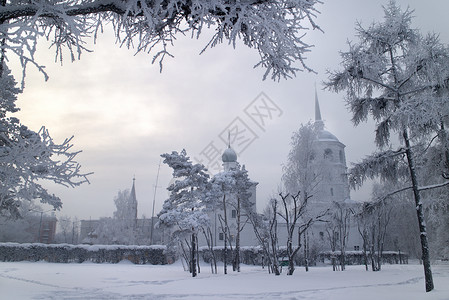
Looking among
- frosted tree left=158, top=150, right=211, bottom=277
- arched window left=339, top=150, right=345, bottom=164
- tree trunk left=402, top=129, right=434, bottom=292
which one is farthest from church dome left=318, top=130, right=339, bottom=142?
tree trunk left=402, top=129, right=434, bottom=292

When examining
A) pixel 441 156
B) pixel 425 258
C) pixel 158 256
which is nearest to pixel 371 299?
pixel 425 258

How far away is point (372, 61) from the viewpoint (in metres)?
9.86

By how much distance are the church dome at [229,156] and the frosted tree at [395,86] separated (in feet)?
106

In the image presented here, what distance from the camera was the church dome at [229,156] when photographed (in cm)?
4294

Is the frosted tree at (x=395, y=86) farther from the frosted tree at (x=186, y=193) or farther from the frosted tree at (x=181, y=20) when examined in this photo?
the frosted tree at (x=186, y=193)

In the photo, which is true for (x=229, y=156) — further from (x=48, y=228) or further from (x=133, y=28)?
(x=48, y=228)

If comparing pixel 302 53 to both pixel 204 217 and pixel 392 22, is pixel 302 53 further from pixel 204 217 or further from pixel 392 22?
pixel 204 217

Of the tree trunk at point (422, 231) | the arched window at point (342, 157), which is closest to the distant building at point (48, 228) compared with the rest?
the arched window at point (342, 157)

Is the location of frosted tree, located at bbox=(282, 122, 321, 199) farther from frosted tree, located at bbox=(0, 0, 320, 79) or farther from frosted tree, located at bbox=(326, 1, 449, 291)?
frosted tree, located at bbox=(0, 0, 320, 79)

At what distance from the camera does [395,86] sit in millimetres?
10070

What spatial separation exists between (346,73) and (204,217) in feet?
33.2

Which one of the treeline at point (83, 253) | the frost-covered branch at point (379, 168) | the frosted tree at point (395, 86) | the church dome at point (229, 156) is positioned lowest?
the treeline at point (83, 253)

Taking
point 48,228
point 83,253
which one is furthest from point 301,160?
point 48,228

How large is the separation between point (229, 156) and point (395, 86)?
33.4 metres
